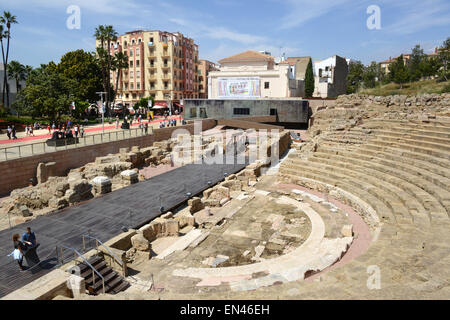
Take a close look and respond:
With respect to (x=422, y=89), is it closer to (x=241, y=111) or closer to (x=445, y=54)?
(x=445, y=54)

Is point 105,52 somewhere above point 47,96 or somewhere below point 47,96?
above

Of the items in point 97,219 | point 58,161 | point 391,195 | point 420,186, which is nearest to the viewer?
point 97,219

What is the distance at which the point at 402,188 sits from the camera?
14805 mm

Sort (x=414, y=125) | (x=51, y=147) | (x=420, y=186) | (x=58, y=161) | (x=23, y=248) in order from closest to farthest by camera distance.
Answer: (x=23, y=248) → (x=420, y=186) → (x=414, y=125) → (x=51, y=147) → (x=58, y=161)

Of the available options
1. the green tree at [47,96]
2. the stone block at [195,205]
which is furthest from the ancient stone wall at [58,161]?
the stone block at [195,205]

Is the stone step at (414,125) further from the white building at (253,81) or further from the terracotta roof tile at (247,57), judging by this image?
the terracotta roof tile at (247,57)

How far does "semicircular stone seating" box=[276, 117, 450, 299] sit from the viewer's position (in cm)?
713

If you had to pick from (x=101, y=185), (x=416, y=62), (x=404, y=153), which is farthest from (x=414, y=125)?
(x=416, y=62)

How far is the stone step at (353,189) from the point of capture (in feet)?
43.0

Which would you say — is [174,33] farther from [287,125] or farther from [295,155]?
[295,155]

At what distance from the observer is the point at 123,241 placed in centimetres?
1149

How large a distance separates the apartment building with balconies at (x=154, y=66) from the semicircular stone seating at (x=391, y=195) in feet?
169

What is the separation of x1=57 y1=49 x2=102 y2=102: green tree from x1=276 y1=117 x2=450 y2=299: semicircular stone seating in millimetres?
42274

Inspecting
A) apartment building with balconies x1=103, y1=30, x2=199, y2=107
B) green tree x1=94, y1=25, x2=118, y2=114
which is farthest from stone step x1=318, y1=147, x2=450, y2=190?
apartment building with balconies x1=103, y1=30, x2=199, y2=107
